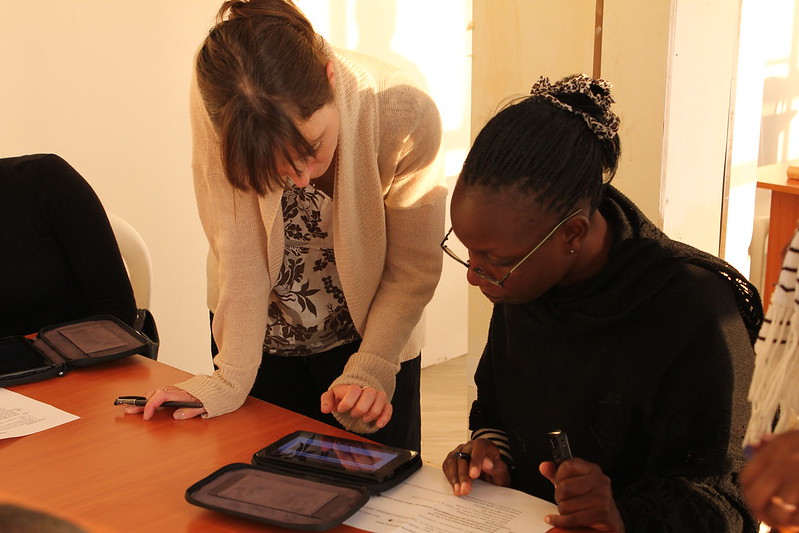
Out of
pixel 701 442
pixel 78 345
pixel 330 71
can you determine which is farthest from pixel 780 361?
pixel 78 345

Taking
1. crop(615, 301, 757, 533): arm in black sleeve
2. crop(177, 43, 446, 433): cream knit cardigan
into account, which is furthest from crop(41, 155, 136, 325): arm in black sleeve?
crop(615, 301, 757, 533): arm in black sleeve

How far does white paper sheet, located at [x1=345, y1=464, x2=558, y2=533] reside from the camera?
3.62 ft

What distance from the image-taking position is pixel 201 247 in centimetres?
322

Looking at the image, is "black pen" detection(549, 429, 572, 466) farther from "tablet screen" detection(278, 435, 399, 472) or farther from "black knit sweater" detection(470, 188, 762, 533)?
"tablet screen" detection(278, 435, 399, 472)

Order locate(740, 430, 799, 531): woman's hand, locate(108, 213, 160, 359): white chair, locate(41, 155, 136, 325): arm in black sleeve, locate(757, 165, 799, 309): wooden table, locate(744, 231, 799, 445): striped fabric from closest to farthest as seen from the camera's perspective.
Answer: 1. locate(740, 430, 799, 531): woman's hand
2. locate(744, 231, 799, 445): striped fabric
3. locate(41, 155, 136, 325): arm in black sleeve
4. locate(108, 213, 160, 359): white chair
5. locate(757, 165, 799, 309): wooden table

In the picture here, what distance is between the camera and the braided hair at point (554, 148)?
3.79 feet

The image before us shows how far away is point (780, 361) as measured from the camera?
940 mm

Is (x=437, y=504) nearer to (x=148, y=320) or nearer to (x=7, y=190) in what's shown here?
(x=148, y=320)

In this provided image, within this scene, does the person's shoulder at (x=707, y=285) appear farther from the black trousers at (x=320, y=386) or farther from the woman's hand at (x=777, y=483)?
the black trousers at (x=320, y=386)

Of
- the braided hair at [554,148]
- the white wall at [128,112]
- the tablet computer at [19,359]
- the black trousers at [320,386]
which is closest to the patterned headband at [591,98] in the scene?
the braided hair at [554,148]

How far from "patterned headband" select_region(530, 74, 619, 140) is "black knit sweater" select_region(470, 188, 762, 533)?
12cm

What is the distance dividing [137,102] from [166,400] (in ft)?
5.83

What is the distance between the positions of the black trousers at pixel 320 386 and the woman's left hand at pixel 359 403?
0.89ft

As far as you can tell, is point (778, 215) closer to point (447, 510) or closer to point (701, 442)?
point (701, 442)
